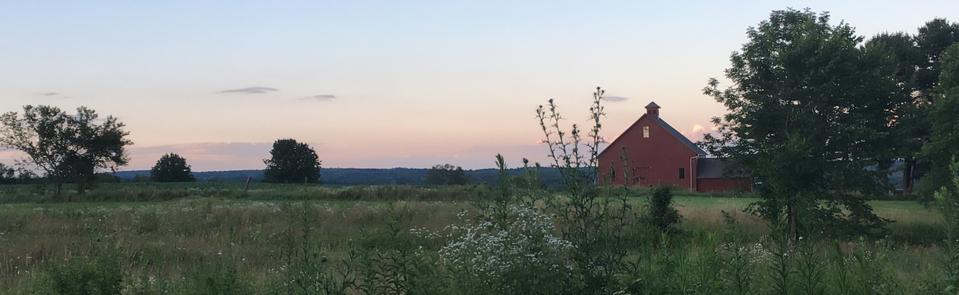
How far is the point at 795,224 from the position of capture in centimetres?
2270

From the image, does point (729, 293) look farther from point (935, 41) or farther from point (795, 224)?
point (935, 41)

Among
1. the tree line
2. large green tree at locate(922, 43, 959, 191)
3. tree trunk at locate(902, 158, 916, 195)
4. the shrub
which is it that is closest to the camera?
the shrub

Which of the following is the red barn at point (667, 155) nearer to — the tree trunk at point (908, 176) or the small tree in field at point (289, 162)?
the tree trunk at point (908, 176)

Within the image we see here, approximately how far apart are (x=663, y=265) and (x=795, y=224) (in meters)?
18.3

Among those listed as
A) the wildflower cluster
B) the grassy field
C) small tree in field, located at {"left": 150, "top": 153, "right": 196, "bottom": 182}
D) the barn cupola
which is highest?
the barn cupola

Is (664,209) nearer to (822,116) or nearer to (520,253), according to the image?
(822,116)

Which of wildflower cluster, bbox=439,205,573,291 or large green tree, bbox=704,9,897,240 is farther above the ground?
large green tree, bbox=704,9,897,240

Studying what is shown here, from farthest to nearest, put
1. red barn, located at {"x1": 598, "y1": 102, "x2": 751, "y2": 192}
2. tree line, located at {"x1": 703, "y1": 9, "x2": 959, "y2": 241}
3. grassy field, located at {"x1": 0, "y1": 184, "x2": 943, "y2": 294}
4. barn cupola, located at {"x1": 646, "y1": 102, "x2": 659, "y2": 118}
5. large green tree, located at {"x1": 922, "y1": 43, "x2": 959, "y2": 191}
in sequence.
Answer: barn cupola, located at {"x1": 646, "y1": 102, "x2": 659, "y2": 118}
red barn, located at {"x1": 598, "y1": 102, "x2": 751, "y2": 192}
large green tree, located at {"x1": 922, "y1": 43, "x2": 959, "y2": 191}
tree line, located at {"x1": 703, "y1": 9, "x2": 959, "y2": 241}
grassy field, located at {"x1": 0, "y1": 184, "x2": 943, "y2": 294}

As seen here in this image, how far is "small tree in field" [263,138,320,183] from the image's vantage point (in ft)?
358

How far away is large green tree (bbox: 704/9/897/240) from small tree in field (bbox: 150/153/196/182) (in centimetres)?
9105

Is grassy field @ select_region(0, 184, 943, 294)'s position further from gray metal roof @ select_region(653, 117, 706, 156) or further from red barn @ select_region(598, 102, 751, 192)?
gray metal roof @ select_region(653, 117, 706, 156)

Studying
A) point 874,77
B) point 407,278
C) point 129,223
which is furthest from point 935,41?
point 407,278

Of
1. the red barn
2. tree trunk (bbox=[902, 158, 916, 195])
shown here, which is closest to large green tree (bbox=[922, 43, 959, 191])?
tree trunk (bbox=[902, 158, 916, 195])

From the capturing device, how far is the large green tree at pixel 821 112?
26.5 m
